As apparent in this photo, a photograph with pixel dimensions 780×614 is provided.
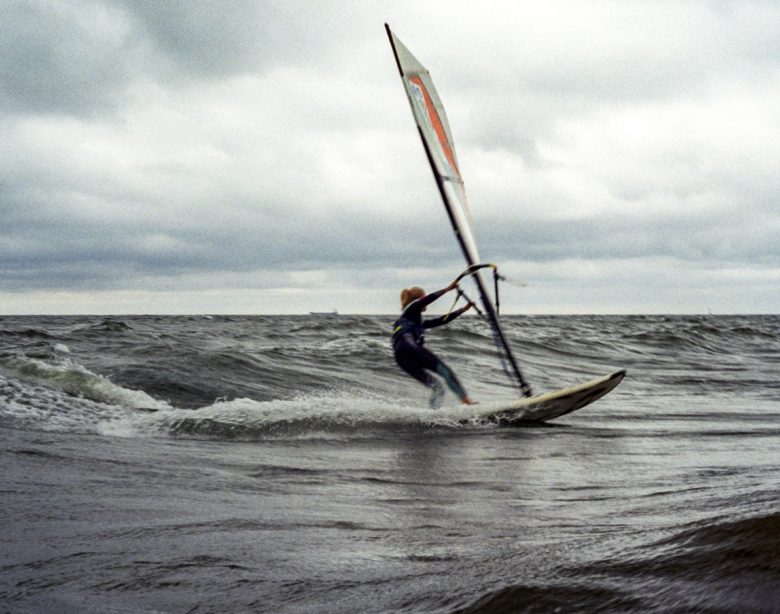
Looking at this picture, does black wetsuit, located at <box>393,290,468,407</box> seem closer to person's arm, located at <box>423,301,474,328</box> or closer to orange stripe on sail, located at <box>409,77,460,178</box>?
person's arm, located at <box>423,301,474,328</box>

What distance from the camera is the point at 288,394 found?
1434cm

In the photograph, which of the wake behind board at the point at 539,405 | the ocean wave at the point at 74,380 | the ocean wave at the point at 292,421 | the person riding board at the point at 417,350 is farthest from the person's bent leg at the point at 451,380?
the ocean wave at the point at 74,380

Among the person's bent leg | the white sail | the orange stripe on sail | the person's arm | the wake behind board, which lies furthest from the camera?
the orange stripe on sail

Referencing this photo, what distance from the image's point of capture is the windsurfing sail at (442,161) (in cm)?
1059

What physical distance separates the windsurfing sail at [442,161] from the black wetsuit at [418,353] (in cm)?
82

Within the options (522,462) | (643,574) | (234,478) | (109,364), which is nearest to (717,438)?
(522,462)

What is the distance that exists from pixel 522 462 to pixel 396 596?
435cm

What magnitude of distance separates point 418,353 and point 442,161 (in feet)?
9.37

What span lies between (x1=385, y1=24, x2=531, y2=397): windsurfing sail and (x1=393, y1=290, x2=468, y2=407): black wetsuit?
0.82 meters

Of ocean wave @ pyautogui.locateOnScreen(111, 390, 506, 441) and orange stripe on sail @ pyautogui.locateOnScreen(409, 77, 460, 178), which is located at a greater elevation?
orange stripe on sail @ pyautogui.locateOnScreen(409, 77, 460, 178)

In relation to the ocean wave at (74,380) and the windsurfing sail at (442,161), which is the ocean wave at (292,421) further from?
the windsurfing sail at (442,161)

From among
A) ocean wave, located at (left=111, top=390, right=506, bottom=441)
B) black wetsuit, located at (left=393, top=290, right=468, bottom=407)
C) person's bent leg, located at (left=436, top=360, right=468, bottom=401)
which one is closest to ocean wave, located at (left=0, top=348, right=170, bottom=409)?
ocean wave, located at (left=111, top=390, right=506, bottom=441)

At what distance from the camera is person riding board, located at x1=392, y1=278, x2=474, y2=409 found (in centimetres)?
1080

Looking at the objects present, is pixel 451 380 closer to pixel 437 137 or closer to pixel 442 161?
pixel 442 161
